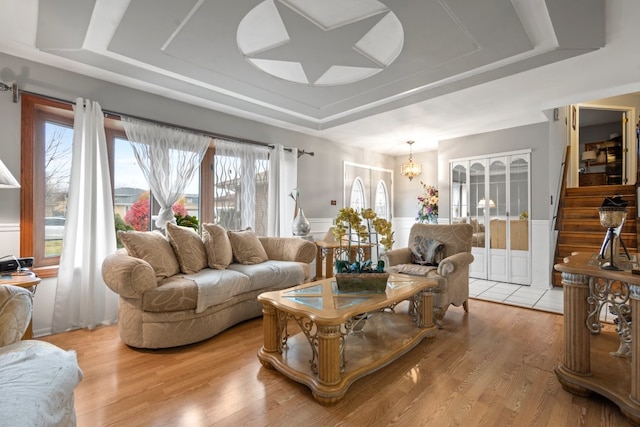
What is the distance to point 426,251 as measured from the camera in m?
3.39

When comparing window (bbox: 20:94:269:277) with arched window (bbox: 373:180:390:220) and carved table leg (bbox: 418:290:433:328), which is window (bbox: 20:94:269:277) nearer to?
carved table leg (bbox: 418:290:433:328)

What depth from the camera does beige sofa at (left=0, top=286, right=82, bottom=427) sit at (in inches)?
33.6

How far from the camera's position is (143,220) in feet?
11.3

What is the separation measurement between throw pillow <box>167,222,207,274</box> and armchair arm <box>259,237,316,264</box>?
35.2 inches

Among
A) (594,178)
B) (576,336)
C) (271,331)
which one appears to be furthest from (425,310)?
(594,178)

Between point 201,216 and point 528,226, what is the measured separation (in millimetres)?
4646

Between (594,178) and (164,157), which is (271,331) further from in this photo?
(594,178)

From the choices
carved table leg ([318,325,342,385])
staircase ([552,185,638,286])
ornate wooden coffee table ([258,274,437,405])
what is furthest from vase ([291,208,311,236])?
staircase ([552,185,638,286])

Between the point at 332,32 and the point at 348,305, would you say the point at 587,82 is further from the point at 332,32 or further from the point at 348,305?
the point at 348,305

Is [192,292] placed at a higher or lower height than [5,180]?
lower

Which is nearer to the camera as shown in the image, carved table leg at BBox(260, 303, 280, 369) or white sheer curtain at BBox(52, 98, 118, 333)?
carved table leg at BBox(260, 303, 280, 369)

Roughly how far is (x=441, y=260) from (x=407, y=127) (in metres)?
2.26

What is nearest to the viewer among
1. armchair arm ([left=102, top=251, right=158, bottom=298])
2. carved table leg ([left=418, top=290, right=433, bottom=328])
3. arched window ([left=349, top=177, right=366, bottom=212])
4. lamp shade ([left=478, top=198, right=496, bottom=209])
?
armchair arm ([left=102, top=251, right=158, bottom=298])

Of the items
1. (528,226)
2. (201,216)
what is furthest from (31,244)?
(528,226)
